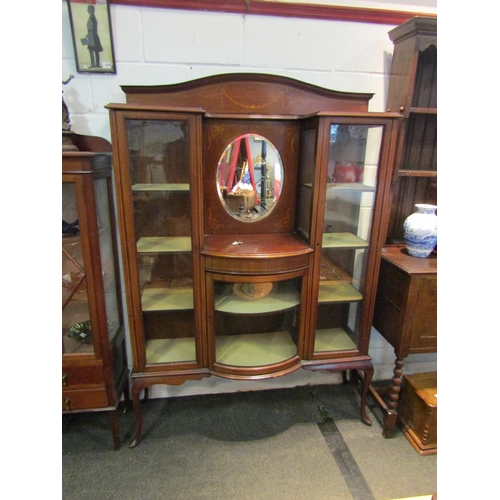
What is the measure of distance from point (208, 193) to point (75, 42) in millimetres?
875

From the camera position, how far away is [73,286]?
1.35 meters

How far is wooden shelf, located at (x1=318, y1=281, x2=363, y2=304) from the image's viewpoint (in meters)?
1.59

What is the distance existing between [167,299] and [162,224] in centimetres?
37

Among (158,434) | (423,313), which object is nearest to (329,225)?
(423,313)

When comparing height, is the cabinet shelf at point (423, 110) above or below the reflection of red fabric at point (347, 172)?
above

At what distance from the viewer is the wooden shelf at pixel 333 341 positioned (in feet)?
5.43

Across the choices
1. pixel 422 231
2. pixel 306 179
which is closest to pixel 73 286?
pixel 306 179

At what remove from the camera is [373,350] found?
203 cm

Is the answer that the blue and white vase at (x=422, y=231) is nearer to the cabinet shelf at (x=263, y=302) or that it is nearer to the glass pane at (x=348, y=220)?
the glass pane at (x=348, y=220)

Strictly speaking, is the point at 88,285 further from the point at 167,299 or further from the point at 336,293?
the point at 336,293

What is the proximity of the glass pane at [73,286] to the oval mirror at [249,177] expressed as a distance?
0.64 metres

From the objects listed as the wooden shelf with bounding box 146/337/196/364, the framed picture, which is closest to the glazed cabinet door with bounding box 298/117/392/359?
the wooden shelf with bounding box 146/337/196/364

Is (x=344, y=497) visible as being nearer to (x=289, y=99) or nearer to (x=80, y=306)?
(x=80, y=306)

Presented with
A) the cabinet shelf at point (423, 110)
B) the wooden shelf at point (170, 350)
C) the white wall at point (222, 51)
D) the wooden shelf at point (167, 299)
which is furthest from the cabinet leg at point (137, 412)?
the cabinet shelf at point (423, 110)
